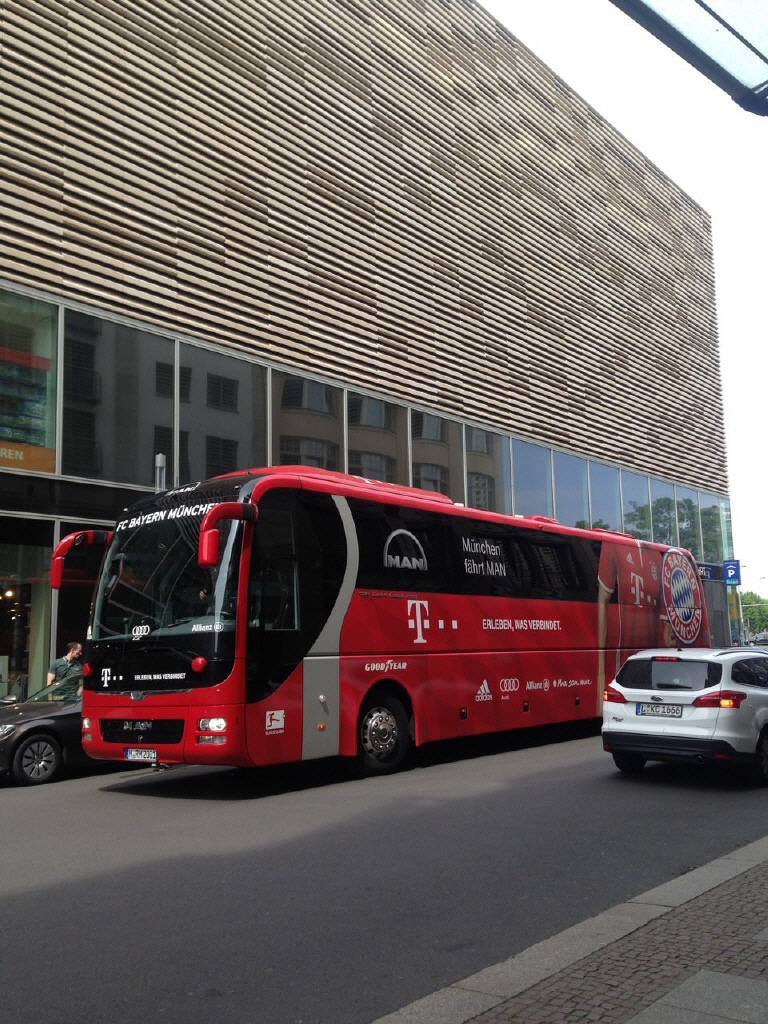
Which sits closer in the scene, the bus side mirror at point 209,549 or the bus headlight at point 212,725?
the bus side mirror at point 209,549

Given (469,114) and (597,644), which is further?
(469,114)

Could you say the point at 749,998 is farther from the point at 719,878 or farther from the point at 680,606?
the point at 680,606

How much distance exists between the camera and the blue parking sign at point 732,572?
115 feet

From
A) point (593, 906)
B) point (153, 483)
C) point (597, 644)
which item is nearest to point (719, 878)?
point (593, 906)

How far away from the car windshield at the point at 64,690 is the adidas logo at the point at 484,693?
5.16 metres

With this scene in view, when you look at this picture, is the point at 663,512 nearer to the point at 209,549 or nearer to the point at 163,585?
the point at 163,585

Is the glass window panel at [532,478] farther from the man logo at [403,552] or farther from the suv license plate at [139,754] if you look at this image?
the suv license plate at [139,754]

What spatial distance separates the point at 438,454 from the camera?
24094 mm

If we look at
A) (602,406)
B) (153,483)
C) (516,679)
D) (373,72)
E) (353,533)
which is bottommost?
(516,679)

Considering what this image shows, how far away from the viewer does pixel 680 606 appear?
2011cm

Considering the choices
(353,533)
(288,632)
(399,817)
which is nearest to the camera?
(399,817)

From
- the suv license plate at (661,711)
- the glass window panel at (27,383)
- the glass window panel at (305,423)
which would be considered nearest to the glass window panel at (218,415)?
the glass window panel at (305,423)

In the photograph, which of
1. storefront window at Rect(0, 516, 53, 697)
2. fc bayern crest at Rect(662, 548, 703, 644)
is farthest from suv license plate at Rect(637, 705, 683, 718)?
storefront window at Rect(0, 516, 53, 697)

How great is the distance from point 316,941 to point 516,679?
381 inches
